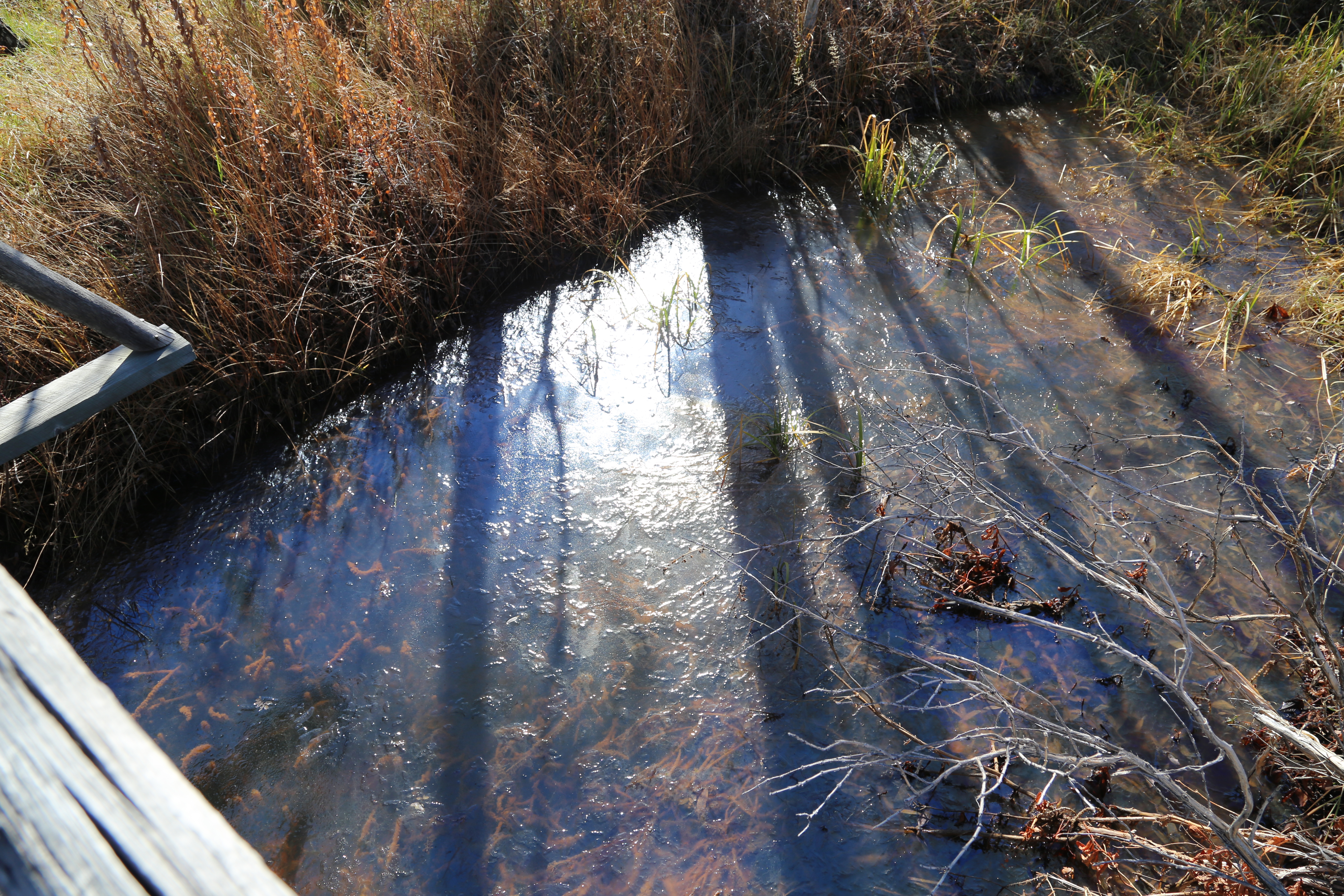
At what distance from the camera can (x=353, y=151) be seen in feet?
12.2

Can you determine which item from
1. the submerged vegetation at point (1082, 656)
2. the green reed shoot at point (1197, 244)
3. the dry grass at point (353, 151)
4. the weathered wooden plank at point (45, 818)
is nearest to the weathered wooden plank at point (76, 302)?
the dry grass at point (353, 151)

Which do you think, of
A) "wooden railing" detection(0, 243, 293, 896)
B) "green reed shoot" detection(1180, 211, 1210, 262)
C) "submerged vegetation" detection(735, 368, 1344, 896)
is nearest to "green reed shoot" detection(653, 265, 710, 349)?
"submerged vegetation" detection(735, 368, 1344, 896)

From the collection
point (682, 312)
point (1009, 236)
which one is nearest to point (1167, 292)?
point (1009, 236)

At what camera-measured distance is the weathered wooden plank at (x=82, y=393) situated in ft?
7.54

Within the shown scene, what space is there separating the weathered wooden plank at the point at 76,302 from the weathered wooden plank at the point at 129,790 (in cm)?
175

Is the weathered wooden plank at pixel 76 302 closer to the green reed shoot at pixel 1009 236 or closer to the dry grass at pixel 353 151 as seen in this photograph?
the dry grass at pixel 353 151

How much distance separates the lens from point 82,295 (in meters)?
2.31

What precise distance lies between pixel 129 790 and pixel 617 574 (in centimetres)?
208

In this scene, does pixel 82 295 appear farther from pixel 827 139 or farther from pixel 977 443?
pixel 827 139

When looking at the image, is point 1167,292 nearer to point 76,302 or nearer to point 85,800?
point 85,800

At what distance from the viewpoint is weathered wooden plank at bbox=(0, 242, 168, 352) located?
7.19 ft

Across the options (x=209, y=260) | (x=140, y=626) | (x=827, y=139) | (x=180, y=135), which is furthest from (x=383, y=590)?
(x=827, y=139)

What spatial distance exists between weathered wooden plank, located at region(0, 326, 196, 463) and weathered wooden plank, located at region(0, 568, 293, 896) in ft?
5.74

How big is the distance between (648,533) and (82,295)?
199 cm
